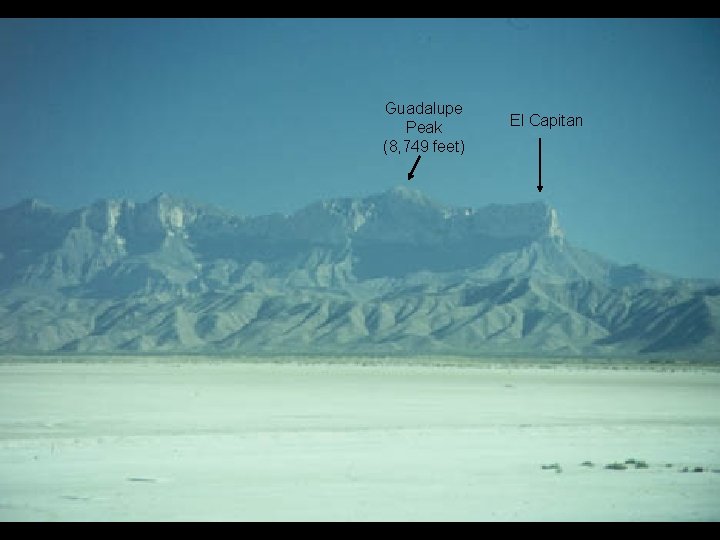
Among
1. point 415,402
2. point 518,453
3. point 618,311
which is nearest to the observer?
point 518,453

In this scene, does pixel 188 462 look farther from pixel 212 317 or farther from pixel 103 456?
pixel 212 317

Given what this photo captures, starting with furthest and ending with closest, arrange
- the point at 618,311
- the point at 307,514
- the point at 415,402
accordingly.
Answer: the point at 618,311
the point at 415,402
the point at 307,514
